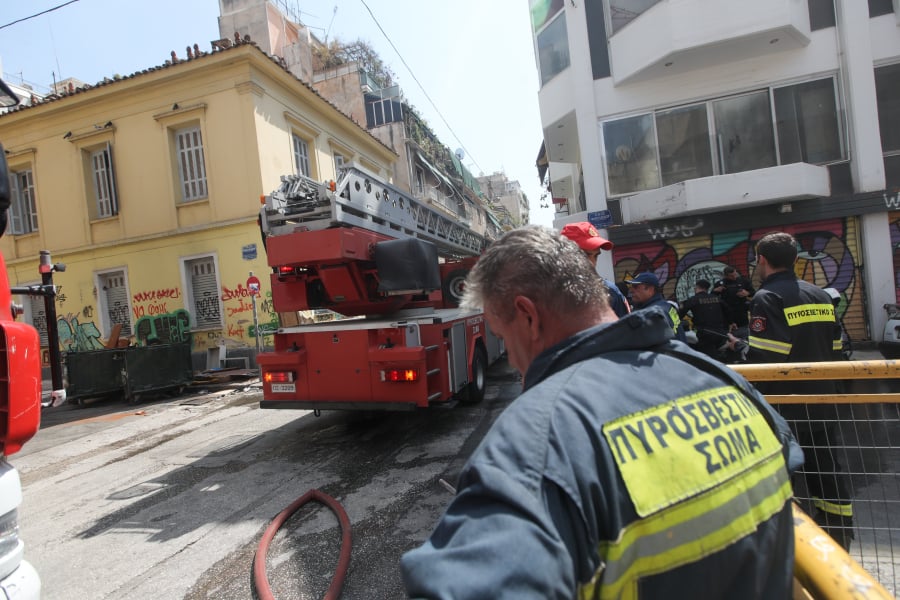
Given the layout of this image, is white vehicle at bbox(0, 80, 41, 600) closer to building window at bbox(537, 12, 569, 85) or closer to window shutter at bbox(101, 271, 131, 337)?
building window at bbox(537, 12, 569, 85)

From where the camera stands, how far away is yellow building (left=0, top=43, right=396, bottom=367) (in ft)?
42.2

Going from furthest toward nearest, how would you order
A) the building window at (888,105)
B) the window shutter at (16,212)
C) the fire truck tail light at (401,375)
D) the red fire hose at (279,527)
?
the window shutter at (16,212), the building window at (888,105), the fire truck tail light at (401,375), the red fire hose at (279,527)

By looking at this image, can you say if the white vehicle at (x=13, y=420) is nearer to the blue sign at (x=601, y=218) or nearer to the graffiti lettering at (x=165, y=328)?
the blue sign at (x=601, y=218)

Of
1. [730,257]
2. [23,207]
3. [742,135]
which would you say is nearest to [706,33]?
[742,135]

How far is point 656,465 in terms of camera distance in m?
0.88

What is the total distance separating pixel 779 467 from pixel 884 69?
12640 millimetres

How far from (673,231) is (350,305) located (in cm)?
750

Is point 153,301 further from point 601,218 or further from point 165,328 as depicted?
point 601,218

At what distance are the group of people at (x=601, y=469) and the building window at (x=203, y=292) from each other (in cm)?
1369

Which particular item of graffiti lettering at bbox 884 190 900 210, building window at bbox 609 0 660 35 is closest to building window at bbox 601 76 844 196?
graffiti lettering at bbox 884 190 900 210

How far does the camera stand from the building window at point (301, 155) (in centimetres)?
1456

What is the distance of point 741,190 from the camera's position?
9609 mm

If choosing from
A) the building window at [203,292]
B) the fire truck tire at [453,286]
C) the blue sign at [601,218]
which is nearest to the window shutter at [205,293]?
the building window at [203,292]

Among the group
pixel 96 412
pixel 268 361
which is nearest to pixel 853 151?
pixel 268 361
